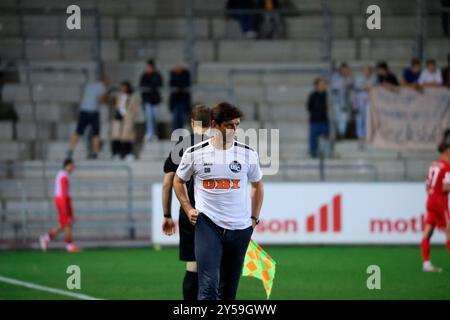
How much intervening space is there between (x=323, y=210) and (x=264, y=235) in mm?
1360


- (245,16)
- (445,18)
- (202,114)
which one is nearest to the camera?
(202,114)

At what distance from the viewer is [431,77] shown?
93.5 feet

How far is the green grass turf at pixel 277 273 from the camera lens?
1666 cm

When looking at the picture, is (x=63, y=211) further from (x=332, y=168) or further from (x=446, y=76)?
(x=446, y=76)

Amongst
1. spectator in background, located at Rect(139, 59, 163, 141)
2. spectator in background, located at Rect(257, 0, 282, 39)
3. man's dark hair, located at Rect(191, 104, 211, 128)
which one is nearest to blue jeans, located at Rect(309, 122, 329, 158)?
spectator in background, located at Rect(139, 59, 163, 141)

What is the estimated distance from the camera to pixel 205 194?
12398 mm

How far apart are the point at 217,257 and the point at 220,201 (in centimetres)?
59

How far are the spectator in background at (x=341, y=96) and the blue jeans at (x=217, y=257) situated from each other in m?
17.3

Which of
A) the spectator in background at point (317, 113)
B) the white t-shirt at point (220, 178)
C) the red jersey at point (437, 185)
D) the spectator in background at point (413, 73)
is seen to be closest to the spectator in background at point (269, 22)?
the spectator in background at point (317, 113)

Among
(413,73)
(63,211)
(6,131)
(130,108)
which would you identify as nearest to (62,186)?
(63,211)

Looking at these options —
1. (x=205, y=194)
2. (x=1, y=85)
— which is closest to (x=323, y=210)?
(x=1, y=85)

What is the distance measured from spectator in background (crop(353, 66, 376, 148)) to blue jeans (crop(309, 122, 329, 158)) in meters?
1.15

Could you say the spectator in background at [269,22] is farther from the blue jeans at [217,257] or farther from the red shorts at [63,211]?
the blue jeans at [217,257]
